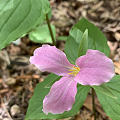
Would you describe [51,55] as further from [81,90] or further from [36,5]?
[81,90]

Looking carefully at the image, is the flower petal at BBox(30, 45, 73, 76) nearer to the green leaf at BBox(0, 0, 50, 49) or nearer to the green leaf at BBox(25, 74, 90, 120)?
the green leaf at BBox(0, 0, 50, 49)

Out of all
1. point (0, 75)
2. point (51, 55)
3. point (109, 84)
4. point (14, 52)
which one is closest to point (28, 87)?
point (0, 75)

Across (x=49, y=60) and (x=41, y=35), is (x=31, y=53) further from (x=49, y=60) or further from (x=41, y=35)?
(x=49, y=60)

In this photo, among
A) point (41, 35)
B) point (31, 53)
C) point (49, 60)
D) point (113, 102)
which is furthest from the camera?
point (31, 53)

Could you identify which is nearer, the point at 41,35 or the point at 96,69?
the point at 96,69

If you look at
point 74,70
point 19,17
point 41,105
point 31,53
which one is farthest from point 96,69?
point 31,53
